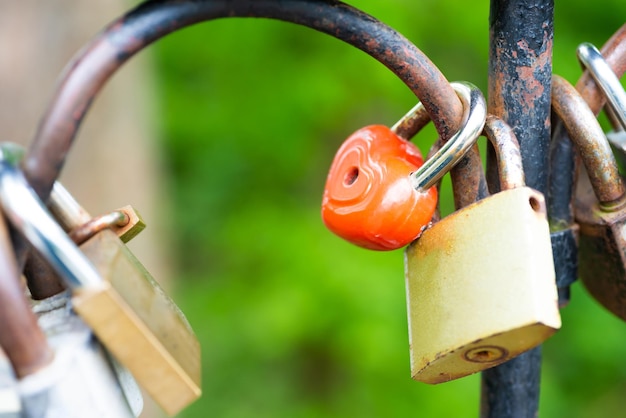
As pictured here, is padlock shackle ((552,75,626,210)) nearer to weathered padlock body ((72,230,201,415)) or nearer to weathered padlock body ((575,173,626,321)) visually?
weathered padlock body ((575,173,626,321))

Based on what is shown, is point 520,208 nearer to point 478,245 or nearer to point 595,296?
point 478,245

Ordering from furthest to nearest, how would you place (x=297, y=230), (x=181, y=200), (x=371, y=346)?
(x=181, y=200) → (x=297, y=230) → (x=371, y=346)

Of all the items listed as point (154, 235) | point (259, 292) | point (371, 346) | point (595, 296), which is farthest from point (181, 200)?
point (595, 296)

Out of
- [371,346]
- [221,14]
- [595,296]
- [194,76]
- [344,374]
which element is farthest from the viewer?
[194,76]

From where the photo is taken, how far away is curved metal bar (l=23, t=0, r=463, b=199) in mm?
345

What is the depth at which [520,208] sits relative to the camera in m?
0.41

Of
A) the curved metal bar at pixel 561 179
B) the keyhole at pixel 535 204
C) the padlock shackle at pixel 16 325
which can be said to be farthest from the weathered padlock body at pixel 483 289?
the padlock shackle at pixel 16 325

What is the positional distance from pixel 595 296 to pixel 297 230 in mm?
1458

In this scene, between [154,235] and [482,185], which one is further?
[154,235]

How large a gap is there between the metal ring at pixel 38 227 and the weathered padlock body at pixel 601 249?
331 mm

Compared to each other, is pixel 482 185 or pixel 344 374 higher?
pixel 482 185

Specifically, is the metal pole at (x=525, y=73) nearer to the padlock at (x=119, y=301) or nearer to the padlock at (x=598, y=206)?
the padlock at (x=598, y=206)

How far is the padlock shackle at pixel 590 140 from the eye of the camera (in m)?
0.46

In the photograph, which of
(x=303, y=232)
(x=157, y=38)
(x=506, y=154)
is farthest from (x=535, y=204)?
(x=303, y=232)
